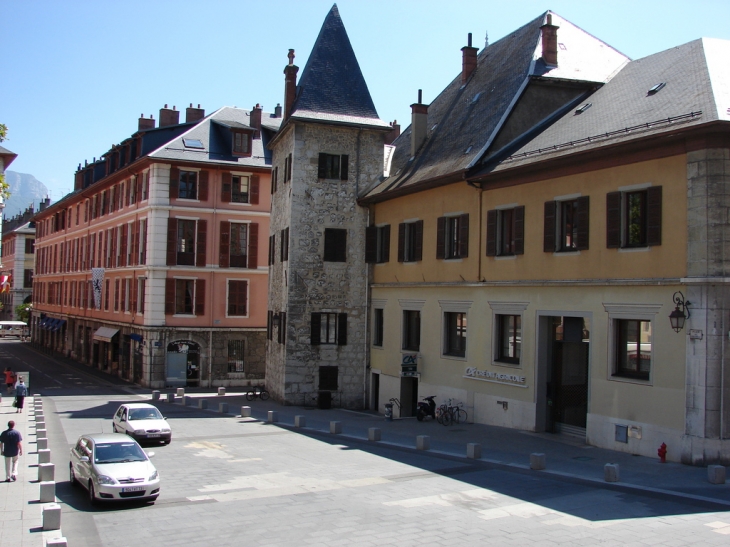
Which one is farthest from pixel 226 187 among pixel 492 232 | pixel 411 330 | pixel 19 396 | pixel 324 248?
pixel 492 232

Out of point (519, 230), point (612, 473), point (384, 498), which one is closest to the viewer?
point (384, 498)

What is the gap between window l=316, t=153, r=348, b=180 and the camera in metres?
36.6

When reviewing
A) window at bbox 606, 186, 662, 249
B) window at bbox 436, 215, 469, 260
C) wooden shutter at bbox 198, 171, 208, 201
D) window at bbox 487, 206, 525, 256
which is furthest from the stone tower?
window at bbox 606, 186, 662, 249

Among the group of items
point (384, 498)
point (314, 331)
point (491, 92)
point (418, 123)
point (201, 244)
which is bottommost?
point (384, 498)

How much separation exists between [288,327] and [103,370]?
86.4 feet

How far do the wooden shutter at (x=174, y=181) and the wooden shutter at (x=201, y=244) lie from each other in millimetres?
2300

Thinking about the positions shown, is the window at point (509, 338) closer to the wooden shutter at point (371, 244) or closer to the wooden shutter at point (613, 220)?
the wooden shutter at point (613, 220)

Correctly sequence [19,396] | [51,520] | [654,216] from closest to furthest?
[51,520] < [654,216] < [19,396]

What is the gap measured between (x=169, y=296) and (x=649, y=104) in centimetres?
3153

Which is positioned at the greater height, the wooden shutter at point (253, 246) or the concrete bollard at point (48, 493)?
the wooden shutter at point (253, 246)

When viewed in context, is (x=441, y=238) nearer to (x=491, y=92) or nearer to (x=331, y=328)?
(x=491, y=92)

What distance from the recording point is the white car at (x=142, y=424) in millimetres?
24078

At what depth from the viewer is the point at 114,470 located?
1628 cm

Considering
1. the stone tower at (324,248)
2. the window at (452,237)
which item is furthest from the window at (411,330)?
the window at (452,237)
